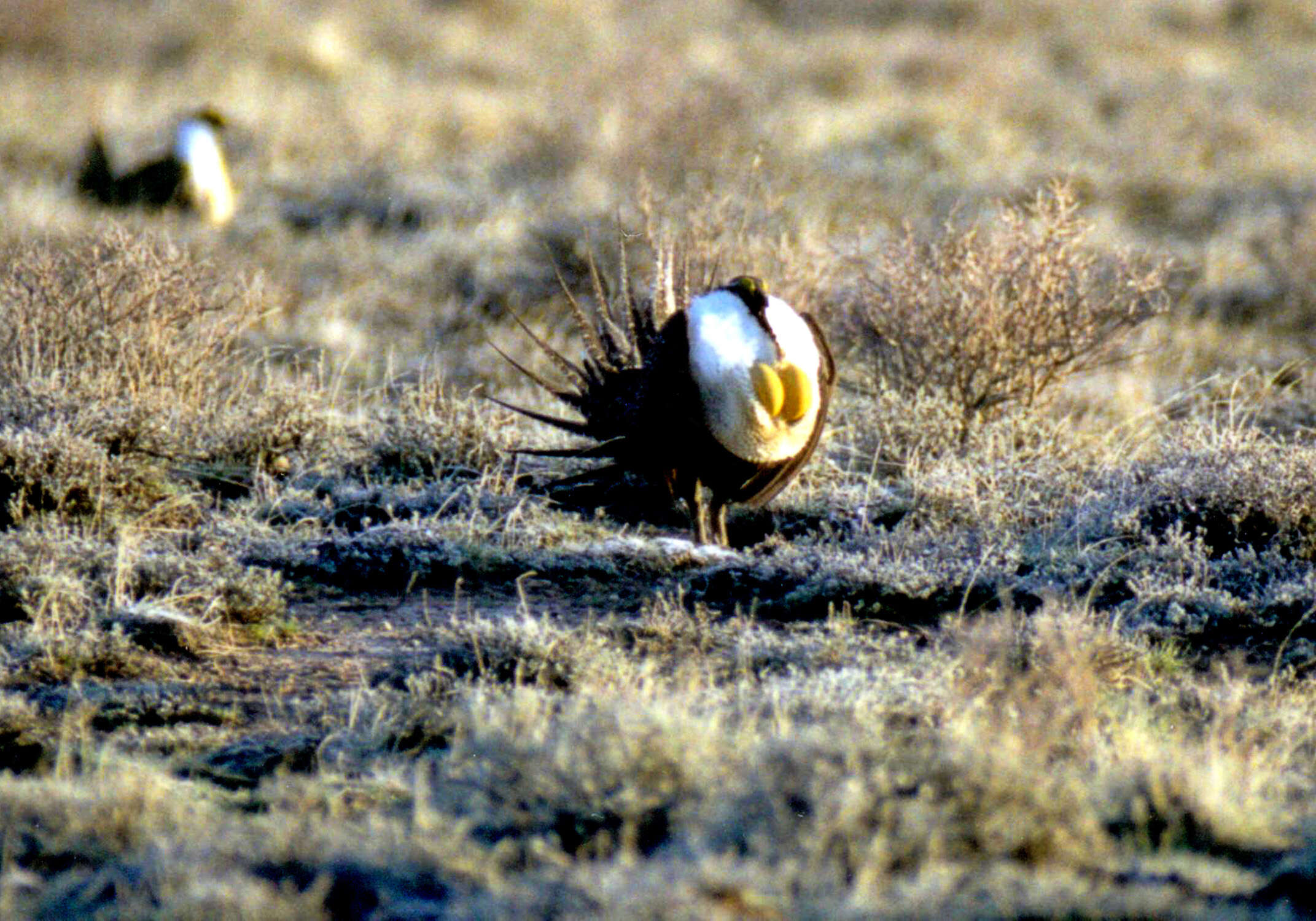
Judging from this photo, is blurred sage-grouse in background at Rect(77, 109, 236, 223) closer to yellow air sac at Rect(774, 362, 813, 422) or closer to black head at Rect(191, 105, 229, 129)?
black head at Rect(191, 105, 229, 129)

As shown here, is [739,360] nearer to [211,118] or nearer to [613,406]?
[613,406]

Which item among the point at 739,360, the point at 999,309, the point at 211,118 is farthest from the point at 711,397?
the point at 211,118

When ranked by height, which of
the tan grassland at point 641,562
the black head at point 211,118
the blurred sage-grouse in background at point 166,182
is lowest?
the tan grassland at point 641,562

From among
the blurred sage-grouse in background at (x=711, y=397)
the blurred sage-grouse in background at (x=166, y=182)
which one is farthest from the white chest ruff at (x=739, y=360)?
the blurred sage-grouse in background at (x=166, y=182)

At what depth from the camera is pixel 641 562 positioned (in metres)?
4.05

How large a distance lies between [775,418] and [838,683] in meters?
1.07

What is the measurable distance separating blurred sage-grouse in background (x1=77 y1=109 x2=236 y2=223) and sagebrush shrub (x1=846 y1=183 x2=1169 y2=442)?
4.19 meters

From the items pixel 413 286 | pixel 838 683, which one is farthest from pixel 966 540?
pixel 413 286

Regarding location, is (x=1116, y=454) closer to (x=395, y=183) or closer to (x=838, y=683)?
(x=838, y=683)

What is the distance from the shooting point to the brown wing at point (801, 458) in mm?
4168

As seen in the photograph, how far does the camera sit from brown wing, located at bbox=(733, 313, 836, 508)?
4168 millimetres

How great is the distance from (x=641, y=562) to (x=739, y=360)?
1.78 feet

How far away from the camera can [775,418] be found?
3984 millimetres

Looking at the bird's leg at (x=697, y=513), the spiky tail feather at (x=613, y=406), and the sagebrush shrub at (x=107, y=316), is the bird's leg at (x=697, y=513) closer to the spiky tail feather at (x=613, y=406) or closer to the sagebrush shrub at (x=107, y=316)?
the spiky tail feather at (x=613, y=406)
